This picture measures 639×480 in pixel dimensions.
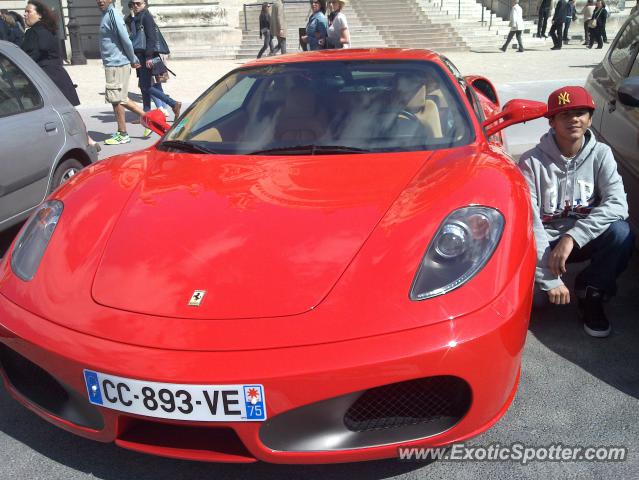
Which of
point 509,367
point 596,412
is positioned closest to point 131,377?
point 509,367

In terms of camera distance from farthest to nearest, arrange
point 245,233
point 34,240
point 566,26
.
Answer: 1. point 566,26
2. point 34,240
3. point 245,233

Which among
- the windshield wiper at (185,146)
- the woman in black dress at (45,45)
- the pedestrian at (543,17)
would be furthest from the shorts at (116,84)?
the pedestrian at (543,17)

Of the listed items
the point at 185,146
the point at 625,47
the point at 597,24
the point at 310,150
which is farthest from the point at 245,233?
the point at 597,24

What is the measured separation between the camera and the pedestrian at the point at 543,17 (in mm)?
20350

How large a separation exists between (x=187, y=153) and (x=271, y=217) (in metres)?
0.91

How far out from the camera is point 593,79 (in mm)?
4887

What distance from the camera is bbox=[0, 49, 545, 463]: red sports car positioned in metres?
1.93

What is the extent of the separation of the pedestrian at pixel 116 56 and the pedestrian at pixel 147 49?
453 mm

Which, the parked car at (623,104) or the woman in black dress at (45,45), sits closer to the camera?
the parked car at (623,104)

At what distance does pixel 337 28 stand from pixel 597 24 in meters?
12.0

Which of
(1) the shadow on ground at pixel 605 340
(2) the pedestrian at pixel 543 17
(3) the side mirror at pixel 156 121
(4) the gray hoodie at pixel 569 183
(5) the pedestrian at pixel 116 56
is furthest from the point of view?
(2) the pedestrian at pixel 543 17

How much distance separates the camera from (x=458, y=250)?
2.26 metres

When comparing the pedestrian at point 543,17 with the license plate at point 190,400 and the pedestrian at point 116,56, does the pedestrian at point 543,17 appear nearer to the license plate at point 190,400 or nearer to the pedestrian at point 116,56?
the pedestrian at point 116,56

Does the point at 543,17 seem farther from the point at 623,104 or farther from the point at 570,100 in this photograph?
the point at 570,100
